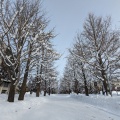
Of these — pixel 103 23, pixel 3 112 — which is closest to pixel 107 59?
pixel 103 23

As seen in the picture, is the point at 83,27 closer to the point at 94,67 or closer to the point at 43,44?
the point at 94,67

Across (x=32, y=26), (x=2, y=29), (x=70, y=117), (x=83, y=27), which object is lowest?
(x=70, y=117)

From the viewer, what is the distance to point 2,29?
11.3 metres

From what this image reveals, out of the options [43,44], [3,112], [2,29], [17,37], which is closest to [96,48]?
[43,44]

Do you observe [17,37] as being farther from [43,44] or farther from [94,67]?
[94,67]

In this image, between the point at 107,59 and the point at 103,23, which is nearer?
the point at 107,59

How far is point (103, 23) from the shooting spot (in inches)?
793

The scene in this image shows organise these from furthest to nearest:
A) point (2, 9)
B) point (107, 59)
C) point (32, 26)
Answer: point (107, 59)
point (32, 26)
point (2, 9)

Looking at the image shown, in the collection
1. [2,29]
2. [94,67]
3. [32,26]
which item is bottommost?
[94,67]

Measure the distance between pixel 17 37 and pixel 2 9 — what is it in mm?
2247

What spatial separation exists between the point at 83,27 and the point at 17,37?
11.6 meters

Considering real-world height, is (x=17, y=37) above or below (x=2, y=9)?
below

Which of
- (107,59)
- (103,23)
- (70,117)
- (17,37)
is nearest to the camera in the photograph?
(70,117)

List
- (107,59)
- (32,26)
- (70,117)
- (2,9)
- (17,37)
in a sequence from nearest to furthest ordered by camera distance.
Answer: (70,117) < (2,9) < (17,37) < (32,26) < (107,59)
